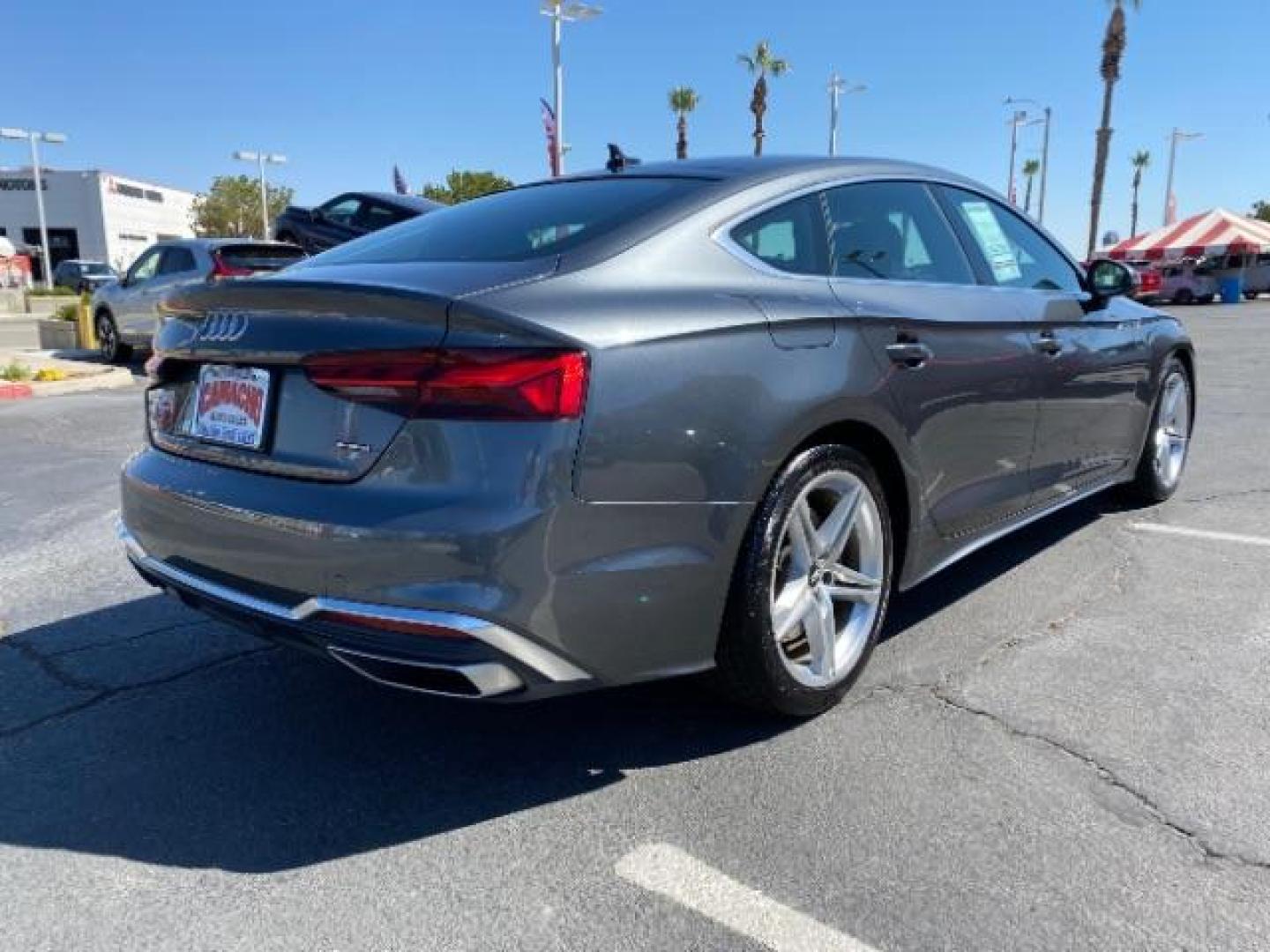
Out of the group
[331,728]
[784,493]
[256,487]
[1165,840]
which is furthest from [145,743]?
[1165,840]

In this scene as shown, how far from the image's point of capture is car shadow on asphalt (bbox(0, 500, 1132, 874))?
2449mm

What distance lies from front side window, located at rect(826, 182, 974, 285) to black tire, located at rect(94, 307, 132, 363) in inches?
513

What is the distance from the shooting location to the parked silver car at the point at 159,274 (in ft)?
40.6

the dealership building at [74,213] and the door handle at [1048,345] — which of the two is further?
the dealership building at [74,213]

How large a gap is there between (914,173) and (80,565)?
12.7ft

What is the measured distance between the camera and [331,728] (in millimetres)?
3000

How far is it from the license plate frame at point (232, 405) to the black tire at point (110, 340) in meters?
12.6

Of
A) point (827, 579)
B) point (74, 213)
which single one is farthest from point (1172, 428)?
point (74, 213)

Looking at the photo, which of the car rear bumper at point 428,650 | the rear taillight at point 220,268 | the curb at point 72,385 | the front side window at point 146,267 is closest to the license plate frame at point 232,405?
the car rear bumper at point 428,650

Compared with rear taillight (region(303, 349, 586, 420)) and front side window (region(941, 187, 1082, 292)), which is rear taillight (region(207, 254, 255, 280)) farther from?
rear taillight (region(303, 349, 586, 420))

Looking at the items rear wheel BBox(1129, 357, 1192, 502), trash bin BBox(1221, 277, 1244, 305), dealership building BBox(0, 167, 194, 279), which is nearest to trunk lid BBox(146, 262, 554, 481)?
rear wheel BBox(1129, 357, 1192, 502)

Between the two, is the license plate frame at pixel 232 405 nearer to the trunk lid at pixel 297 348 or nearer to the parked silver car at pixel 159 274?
the trunk lid at pixel 297 348

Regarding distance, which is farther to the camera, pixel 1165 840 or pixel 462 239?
pixel 462 239

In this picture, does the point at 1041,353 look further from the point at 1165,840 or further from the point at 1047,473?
the point at 1165,840
